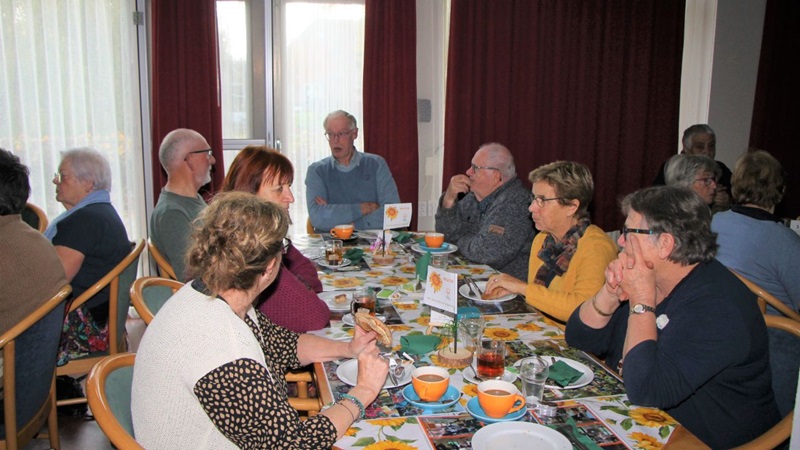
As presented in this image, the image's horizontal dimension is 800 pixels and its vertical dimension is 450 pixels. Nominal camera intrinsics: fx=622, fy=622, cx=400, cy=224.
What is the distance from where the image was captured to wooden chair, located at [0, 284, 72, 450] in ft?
6.30

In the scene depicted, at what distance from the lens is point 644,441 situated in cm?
137

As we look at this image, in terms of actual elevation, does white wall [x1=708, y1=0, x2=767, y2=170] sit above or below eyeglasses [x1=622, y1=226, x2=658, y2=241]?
above

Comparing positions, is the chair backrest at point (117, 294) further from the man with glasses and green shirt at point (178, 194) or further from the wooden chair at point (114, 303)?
the man with glasses and green shirt at point (178, 194)

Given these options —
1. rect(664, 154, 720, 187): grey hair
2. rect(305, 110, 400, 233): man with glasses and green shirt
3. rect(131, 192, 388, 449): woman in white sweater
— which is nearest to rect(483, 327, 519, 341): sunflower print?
rect(131, 192, 388, 449): woman in white sweater

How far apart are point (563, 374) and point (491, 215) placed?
1759 mm

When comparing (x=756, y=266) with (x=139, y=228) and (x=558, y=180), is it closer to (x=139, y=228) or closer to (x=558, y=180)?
(x=558, y=180)

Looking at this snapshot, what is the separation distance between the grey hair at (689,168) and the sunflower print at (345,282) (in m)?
2.05

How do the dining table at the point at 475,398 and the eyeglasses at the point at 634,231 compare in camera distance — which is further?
the eyeglasses at the point at 634,231

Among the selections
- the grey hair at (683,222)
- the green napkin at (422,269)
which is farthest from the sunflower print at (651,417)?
the green napkin at (422,269)

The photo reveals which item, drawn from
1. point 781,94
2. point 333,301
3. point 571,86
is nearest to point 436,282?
point 333,301

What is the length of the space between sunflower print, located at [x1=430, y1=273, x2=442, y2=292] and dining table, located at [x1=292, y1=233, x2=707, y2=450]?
129mm

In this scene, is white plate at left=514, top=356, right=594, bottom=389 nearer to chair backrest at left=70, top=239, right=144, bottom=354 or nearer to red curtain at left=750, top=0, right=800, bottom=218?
chair backrest at left=70, top=239, right=144, bottom=354

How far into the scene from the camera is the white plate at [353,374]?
1652mm

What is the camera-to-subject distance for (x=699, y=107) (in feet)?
19.0
